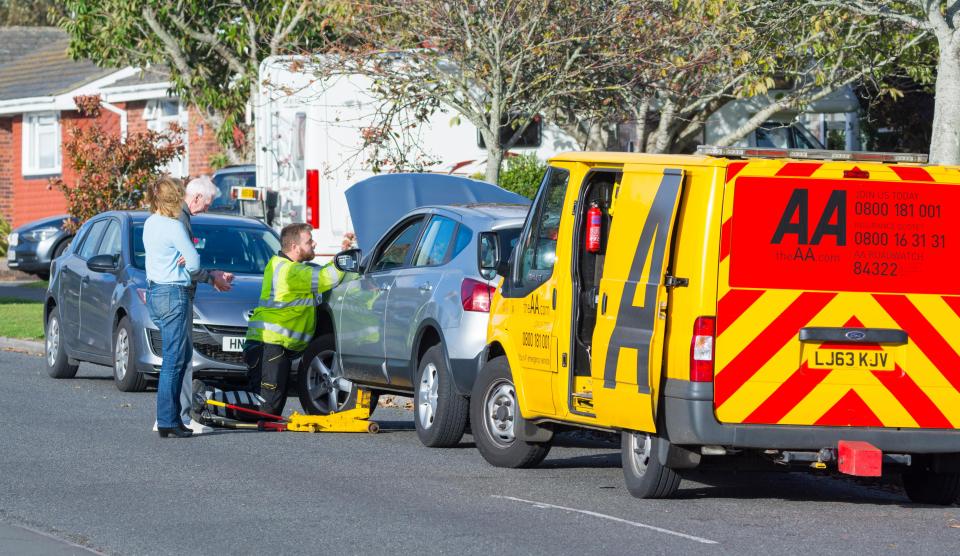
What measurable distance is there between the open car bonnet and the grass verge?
5007 millimetres

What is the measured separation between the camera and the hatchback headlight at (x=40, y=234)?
32.6 meters

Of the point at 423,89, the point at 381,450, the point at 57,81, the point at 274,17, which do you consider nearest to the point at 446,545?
the point at 381,450

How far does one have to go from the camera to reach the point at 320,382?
44.9 feet

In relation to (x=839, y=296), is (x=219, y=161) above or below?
above

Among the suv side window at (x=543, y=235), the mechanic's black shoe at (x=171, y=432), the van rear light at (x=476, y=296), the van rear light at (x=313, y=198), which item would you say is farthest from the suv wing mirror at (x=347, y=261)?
the van rear light at (x=313, y=198)

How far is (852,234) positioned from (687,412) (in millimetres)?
1348

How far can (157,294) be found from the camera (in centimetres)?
1205

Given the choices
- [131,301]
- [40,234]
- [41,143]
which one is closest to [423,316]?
[131,301]

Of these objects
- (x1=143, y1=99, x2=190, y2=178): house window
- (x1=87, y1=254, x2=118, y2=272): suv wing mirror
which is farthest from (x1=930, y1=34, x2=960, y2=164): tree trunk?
(x1=143, y1=99, x2=190, y2=178): house window

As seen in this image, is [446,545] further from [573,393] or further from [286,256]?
[286,256]

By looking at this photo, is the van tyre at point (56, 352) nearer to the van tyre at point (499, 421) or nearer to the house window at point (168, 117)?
the van tyre at point (499, 421)

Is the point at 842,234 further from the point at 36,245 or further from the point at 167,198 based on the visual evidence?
the point at 36,245

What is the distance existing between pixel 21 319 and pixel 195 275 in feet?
39.3

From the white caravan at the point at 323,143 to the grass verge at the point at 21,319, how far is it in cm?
350
